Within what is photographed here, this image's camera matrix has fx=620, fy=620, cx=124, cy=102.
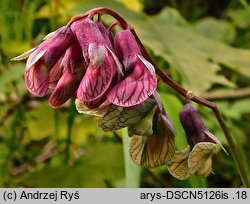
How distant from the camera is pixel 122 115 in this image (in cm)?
69

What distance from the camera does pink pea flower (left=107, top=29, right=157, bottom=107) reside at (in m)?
0.67

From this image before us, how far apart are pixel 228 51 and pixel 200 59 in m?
0.15

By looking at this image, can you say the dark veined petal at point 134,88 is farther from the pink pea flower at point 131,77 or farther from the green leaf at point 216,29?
the green leaf at point 216,29

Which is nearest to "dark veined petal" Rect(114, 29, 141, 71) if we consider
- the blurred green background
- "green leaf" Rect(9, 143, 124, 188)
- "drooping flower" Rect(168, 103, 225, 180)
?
"drooping flower" Rect(168, 103, 225, 180)

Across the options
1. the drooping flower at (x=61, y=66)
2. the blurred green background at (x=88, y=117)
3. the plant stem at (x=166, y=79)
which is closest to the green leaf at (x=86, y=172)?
the blurred green background at (x=88, y=117)

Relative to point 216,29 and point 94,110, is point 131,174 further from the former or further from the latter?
point 216,29

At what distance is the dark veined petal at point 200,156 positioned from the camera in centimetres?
77

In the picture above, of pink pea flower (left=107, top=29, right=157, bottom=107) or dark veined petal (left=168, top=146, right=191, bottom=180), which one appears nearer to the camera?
pink pea flower (left=107, top=29, right=157, bottom=107)

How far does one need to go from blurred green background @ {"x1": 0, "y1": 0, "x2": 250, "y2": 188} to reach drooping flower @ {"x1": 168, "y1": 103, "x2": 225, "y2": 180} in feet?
1.41

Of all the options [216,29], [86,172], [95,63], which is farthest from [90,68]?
[216,29]

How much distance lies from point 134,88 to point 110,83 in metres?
0.03

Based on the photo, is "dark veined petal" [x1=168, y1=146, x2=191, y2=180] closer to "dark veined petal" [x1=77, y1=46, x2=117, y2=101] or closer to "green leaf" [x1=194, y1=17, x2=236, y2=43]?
"dark veined petal" [x1=77, y1=46, x2=117, y2=101]

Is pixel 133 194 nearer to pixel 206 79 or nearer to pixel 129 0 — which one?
pixel 206 79

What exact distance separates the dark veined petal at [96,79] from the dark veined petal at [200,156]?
156 millimetres
